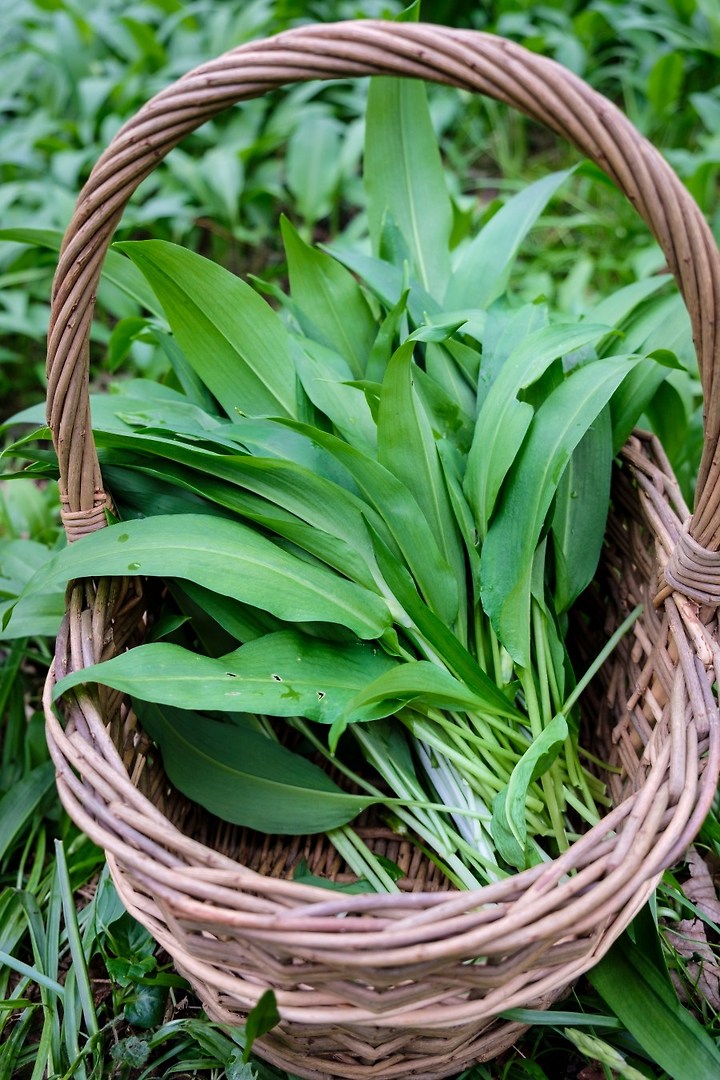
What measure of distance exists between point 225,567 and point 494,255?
512 millimetres

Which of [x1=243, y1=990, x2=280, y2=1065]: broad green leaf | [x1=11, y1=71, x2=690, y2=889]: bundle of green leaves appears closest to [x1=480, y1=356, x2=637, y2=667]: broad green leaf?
[x1=11, y1=71, x2=690, y2=889]: bundle of green leaves

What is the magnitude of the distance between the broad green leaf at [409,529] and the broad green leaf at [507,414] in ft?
0.20

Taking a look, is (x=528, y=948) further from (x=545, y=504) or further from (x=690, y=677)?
(x=545, y=504)

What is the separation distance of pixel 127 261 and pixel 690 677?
70 cm

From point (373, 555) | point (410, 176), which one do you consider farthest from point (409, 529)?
point (410, 176)

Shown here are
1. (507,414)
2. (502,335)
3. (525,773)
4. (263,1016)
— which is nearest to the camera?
(263,1016)

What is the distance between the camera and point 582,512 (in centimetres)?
83

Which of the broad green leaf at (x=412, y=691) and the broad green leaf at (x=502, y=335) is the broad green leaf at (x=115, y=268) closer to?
the broad green leaf at (x=502, y=335)

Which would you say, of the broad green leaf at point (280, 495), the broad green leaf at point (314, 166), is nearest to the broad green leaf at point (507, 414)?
the broad green leaf at point (280, 495)

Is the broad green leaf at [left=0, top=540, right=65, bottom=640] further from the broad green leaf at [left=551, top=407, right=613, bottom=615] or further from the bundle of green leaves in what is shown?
the broad green leaf at [left=551, top=407, right=613, bottom=615]

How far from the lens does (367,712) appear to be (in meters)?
0.69

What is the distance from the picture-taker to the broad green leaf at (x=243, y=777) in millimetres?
778

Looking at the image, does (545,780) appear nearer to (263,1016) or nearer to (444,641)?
(444,641)

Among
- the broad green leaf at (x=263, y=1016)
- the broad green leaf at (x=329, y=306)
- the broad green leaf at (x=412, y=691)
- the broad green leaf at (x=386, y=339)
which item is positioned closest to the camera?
the broad green leaf at (x=263, y=1016)
